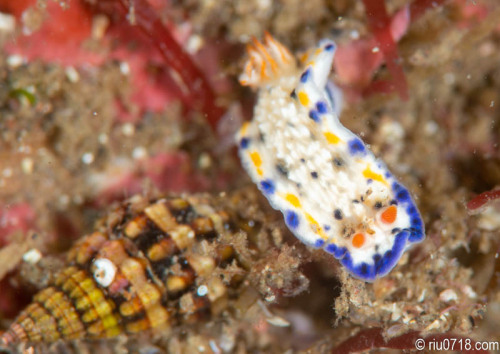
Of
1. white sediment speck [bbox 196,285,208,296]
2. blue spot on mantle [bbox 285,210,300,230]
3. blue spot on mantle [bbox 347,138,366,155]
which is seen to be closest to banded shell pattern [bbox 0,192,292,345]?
white sediment speck [bbox 196,285,208,296]

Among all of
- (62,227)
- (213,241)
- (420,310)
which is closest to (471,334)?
(420,310)

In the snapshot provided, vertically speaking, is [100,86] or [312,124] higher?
[100,86]

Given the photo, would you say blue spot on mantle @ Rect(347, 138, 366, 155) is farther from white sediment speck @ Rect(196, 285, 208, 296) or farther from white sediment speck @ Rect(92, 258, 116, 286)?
white sediment speck @ Rect(92, 258, 116, 286)

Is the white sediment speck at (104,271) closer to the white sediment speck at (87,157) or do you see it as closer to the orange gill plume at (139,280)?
the orange gill plume at (139,280)

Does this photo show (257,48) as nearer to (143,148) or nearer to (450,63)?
(143,148)

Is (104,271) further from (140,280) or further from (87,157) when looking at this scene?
(87,157)

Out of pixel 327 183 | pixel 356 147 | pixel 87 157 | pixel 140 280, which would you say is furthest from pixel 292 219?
pixel 87 157

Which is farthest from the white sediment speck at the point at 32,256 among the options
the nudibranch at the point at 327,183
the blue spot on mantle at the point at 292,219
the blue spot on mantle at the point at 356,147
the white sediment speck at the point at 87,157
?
the blue spot on mantle at the point at 356,147
